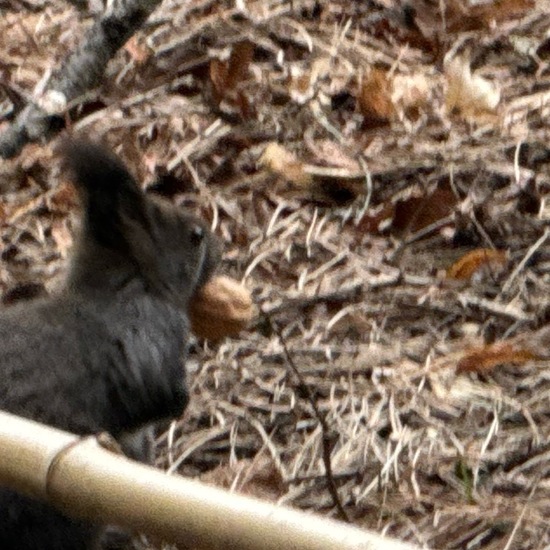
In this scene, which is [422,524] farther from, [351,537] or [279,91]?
[279,91]

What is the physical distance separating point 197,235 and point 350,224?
727 mm

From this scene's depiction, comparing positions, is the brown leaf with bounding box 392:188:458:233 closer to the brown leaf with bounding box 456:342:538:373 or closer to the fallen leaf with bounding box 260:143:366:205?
the fallen leaf with bounding box 260:143:366:205

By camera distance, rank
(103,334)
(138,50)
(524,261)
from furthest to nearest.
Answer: (138,50)
(524,261)
(103,334)

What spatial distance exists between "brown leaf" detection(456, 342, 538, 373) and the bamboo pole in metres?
1.57

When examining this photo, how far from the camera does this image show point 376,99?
3.90m

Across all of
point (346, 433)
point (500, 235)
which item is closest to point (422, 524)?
point (346, 433)

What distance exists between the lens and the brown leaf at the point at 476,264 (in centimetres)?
324

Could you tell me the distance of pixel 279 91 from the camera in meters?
4.02

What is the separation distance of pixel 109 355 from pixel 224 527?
124 cm

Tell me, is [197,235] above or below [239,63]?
above

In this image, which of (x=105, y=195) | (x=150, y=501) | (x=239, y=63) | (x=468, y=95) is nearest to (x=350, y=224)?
(x=468, y=95)

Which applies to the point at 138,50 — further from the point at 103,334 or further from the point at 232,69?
the point at 103,334

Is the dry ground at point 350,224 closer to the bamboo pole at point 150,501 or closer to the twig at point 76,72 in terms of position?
the twig at point 76,72

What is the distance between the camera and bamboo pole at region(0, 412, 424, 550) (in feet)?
4.15
